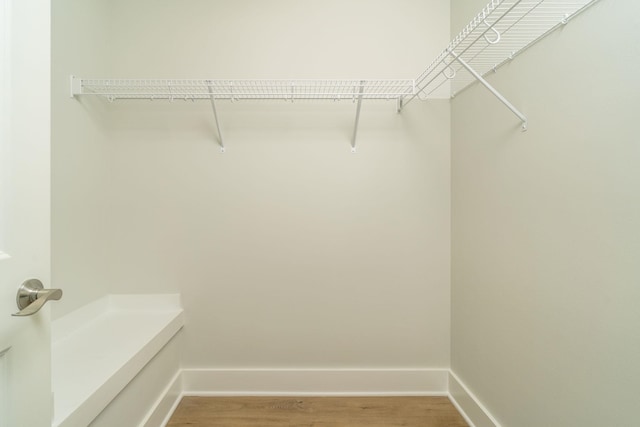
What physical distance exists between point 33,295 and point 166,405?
1.30 metres

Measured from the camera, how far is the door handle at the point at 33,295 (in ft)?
1.82

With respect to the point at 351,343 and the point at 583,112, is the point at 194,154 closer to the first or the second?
the point at 351,343

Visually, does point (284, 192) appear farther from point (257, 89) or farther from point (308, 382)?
point (308, 382)

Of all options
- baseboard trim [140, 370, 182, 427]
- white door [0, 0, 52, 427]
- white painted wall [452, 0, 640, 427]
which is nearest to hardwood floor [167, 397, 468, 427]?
baseboard trim [140, 370, 182, 427]

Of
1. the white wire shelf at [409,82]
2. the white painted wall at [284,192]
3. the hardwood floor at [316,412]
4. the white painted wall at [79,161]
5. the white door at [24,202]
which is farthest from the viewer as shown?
the white painted wall at [284,192]

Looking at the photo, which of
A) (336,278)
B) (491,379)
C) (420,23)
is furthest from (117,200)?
(491,379)

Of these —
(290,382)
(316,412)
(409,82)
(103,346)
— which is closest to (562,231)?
(409,82)

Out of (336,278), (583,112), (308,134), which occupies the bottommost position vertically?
(336,278)

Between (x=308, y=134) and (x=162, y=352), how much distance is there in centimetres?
149

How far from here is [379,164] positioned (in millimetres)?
1729

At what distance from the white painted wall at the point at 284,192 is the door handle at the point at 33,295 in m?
1.14

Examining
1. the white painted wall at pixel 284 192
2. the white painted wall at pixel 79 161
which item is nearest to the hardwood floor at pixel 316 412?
the white painted wall at pixel 284 192

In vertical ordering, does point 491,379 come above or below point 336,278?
below

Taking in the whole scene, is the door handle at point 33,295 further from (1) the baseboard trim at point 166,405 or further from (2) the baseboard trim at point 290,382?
(2) the baseboard trim at point 290,382
